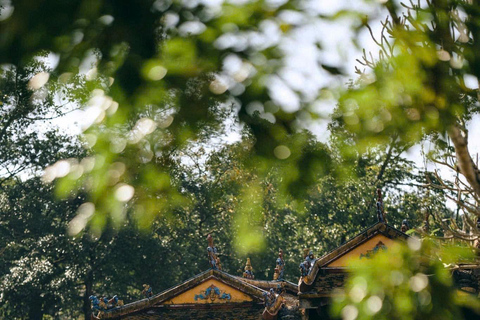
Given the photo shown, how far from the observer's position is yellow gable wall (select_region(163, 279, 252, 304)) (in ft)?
48.5

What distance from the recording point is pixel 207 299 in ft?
48.6

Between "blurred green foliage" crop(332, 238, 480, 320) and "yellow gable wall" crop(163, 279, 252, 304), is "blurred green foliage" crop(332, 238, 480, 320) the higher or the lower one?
the higher one

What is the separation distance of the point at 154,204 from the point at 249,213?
580 millimetres

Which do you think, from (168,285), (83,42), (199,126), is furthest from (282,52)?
(168,285)

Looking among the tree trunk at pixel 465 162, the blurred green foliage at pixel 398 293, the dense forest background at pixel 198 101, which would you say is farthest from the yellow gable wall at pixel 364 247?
the blurred green foliage at pixel 398 293

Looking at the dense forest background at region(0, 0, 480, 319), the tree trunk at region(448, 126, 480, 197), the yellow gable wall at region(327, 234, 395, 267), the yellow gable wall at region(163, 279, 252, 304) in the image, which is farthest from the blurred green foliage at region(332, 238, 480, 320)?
the yellow gable wall at region(163, 279, 252, 304)

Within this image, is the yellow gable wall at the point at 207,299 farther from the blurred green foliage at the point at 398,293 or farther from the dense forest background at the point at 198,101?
the blurred green foliage at the point at 398,293

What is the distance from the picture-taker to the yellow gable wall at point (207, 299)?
14.8 metres

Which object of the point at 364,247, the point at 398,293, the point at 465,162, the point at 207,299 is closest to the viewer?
the point at 398,293

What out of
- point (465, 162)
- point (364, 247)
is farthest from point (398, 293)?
point (364, 247)

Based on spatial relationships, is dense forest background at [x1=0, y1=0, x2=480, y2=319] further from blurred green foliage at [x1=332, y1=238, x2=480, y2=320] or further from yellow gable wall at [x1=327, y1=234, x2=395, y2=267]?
yellow gable wall at [x1=327, y1=234, x2=395, y2=267]

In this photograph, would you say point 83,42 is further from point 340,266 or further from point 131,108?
point 340,266

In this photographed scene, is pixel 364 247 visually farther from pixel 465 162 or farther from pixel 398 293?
pixel 398 293

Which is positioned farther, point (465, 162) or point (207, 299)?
point (207, 299)
